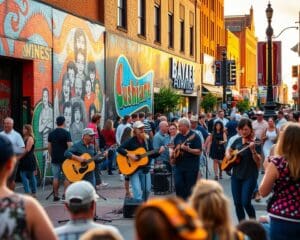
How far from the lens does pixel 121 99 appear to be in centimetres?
2398

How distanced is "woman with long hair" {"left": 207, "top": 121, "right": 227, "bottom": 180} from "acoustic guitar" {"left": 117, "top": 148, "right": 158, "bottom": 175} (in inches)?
217

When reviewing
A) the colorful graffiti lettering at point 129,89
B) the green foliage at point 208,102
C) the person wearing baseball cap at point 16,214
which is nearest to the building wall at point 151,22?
the colorful graffiti lettering at point 129,89

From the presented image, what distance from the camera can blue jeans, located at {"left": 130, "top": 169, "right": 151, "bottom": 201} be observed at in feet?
38.1

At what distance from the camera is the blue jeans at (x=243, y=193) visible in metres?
8.67

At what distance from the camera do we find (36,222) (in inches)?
143

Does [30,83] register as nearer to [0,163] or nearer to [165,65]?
[0,163]

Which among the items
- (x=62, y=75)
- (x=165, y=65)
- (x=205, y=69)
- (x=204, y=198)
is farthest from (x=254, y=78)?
(x=204, y=198)

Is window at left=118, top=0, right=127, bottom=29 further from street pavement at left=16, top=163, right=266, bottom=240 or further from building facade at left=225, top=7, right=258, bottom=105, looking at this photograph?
building facade at left=225, top=7, right=258, bottom=105

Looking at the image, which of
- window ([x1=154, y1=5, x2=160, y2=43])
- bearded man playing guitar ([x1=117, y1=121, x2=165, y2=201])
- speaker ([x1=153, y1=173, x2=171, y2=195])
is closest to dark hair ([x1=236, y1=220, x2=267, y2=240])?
bearded man playing guitar ([x1=117, y1=121, x2=165, y2=201])

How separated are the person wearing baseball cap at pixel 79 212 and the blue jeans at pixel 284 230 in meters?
1.80

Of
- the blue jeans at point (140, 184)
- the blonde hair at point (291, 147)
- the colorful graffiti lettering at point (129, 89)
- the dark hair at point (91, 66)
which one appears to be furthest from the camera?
the colorful graffiti lettering at point (129, 89)

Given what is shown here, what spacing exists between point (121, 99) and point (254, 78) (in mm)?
76466

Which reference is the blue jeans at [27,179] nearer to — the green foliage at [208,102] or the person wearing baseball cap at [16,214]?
the person wearing baseball cap at [16,214]

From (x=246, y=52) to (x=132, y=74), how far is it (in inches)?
2514
